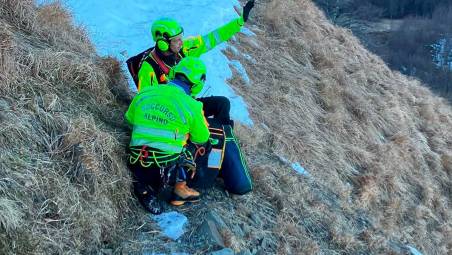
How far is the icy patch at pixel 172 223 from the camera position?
5.04 meters

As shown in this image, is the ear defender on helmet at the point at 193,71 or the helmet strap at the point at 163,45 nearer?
the ear defender on helmet at the point at 193,71

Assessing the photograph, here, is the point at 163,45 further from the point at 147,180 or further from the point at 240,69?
the point at 240,69

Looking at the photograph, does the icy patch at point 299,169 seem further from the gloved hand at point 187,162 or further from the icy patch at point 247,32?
the icy patch at point 247,32

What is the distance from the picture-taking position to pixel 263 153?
737 cm

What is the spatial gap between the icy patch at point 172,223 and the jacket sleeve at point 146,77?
4.57ft

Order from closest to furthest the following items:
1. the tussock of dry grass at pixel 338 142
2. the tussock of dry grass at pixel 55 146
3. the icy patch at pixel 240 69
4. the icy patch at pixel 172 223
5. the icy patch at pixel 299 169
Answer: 1. the tussock of dry grass at pixel 55 146
2. the icy patch at pixel 172 223
3. the tussock of dry grass at pixel 338 142
4. the icy patch at pixel 299 169
5. the icy patch at pixel 240 69

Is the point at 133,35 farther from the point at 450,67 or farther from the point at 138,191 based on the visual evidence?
the point at 450,67

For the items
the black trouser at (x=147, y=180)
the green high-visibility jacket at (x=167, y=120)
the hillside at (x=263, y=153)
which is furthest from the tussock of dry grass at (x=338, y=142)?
the green high-visibility jacket at (x=167, y=120)

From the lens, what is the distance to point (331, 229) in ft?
21.7

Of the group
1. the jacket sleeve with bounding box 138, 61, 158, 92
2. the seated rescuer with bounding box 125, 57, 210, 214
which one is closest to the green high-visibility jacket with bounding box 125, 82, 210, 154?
the seated rescuer with bounding box 125, 57, 210, 214

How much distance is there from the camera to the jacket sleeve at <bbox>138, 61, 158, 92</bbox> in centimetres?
599

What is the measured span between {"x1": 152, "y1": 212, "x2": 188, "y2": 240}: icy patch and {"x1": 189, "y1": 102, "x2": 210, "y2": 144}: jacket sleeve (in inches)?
26.5

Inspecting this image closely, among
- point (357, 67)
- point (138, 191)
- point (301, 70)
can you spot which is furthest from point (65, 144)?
point (357, 67)

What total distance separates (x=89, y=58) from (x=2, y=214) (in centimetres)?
261
